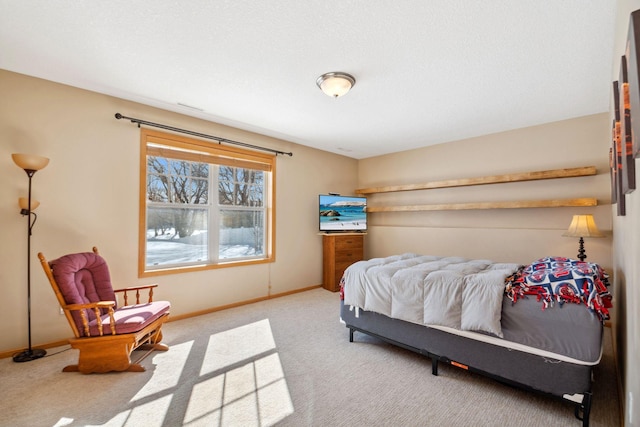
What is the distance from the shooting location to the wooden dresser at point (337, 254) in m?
5.16

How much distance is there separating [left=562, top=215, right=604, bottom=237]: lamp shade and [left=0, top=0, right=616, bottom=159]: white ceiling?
1.35 meters

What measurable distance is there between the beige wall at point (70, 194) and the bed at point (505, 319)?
8.55 ft

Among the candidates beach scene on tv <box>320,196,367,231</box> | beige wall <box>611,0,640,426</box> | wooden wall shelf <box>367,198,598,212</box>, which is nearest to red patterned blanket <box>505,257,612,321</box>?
beige wall <box>611,0,640,426</box>

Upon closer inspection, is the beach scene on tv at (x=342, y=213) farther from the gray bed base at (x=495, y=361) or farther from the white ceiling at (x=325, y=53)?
the gray bed base at (x=495, y=361)

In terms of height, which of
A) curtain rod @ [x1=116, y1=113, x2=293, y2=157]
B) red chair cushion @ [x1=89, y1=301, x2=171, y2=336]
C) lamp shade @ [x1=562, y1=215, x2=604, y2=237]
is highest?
curtain rod @ [x1=116, y1=113, x2=293, y2=157]

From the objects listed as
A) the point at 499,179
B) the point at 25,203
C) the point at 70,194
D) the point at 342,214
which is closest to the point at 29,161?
the point at 25,203

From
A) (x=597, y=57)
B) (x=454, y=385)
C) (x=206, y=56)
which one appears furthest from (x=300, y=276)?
(x=597, y=57)

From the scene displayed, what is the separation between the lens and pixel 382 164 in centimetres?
596

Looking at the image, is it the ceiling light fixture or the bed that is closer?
the bed

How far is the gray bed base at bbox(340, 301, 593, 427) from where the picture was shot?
5.83ft

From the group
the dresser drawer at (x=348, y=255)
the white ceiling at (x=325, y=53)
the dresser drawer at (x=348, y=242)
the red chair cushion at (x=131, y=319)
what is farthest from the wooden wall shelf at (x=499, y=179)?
the red chair cushion at (x=131, y=319)

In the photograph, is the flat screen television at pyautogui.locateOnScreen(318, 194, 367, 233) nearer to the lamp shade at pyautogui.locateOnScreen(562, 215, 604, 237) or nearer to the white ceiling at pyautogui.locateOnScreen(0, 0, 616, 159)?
the white ceiling at pyautogui.locateOnScreen(0, 0, 616, 159)

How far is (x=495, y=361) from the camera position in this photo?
2.09 meters

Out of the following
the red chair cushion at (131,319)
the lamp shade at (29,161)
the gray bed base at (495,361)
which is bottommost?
the gray bed base at (495,361)
